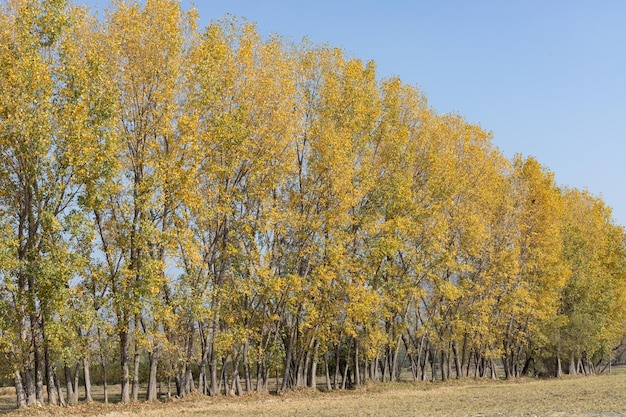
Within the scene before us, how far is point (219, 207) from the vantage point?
31703 mm

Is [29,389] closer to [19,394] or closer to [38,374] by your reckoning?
[19,394]

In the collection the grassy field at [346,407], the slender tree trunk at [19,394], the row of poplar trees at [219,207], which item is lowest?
the grassy field at [346,407]

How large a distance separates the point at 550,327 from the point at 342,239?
36.6 m

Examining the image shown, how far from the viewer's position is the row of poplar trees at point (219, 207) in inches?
1013

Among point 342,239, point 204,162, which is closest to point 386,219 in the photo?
point 342,239

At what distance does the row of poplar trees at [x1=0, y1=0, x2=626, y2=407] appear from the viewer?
2572cm

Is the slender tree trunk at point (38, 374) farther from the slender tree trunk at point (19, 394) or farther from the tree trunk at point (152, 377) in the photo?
the tree trunk at point (152, 377)

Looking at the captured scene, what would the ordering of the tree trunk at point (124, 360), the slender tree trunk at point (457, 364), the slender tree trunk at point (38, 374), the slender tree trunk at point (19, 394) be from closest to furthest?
the slender tree trunk at point (19, 394) < the slender tree trunk at point (38, 374) < the tree trunk at point (124, 360) < the slender tree trunk at point (457, 364)

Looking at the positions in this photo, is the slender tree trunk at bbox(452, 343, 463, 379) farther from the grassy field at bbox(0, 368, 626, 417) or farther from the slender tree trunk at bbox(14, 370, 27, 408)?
the slender tree trunk at bbox(14, 370, 27, 408)

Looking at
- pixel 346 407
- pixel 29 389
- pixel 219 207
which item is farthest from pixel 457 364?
pixel 29 389

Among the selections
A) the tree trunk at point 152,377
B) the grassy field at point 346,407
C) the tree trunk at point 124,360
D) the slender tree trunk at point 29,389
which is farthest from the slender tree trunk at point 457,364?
the slender tree trunk at point 29,389

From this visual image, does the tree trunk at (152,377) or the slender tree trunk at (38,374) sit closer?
the slender tree trunk at (38,374)

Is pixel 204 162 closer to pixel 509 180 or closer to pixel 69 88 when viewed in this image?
pixel 69 88

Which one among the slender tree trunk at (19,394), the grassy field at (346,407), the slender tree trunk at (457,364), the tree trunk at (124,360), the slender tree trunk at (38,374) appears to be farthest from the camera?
the slender tree trunk at (457,364)
